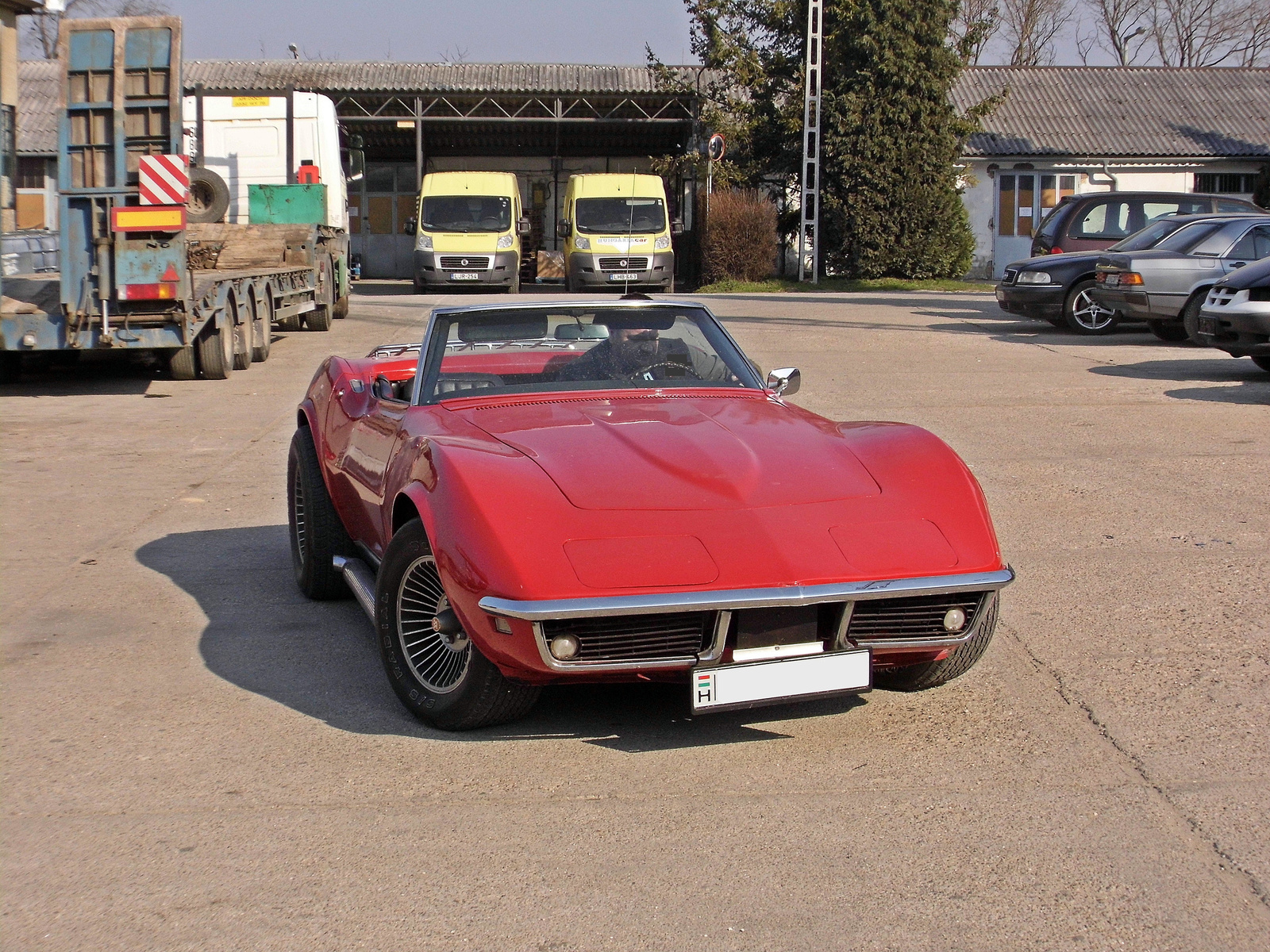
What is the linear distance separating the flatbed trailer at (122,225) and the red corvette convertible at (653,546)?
337 inches

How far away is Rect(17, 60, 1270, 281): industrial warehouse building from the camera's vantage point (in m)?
37.5

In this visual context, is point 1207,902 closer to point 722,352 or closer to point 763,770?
point 763,770

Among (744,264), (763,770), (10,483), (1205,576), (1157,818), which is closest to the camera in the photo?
(1157,818)

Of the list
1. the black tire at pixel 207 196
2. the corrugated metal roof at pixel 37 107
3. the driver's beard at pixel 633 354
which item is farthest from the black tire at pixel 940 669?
the corrugated metal roof at pixel 37 107

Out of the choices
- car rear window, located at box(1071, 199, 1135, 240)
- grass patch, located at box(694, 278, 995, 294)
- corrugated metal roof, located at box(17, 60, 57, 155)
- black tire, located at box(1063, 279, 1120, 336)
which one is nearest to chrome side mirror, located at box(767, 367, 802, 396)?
black tire, located at box(1063, 279, 1120, 336)

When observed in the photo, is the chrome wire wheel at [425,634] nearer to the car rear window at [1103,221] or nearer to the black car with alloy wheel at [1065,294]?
the black car with alloy wheel at [1065,294]

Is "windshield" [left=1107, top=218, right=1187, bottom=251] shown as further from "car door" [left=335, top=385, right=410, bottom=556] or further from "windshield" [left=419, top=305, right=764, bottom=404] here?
"car door" [left=335, top=385, right=410, bottom=556]

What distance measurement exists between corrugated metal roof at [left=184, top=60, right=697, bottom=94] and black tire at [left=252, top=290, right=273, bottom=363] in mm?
22515

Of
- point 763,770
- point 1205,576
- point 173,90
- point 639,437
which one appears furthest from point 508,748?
point 173,90

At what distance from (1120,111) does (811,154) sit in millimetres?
11852

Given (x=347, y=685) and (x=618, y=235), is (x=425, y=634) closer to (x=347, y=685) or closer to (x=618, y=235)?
(x=347, y=685)

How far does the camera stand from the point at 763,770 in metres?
3.88

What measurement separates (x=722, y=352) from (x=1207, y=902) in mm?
2953

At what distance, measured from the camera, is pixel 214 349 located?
14.1 m
